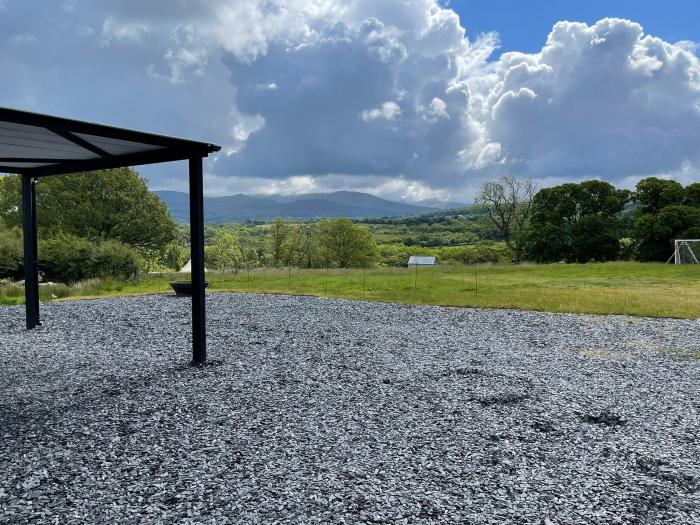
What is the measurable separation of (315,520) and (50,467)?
2171 mm

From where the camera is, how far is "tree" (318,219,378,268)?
49.3 metres

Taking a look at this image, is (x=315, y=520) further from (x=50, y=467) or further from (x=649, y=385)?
(x=649, y=385)

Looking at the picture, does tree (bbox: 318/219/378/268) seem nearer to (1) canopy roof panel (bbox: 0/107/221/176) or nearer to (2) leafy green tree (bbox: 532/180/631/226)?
(2) leafy green tree (bbox: 532/180/631/226)

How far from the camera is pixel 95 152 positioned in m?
6.36

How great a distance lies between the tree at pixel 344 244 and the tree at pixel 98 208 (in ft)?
69.7

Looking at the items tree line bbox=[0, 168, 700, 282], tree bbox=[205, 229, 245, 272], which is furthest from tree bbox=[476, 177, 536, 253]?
tree bbox=[205, 229, 245, 272]

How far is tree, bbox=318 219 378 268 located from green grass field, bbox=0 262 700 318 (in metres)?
25.0

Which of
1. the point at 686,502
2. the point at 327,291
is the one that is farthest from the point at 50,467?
the point at 327,291

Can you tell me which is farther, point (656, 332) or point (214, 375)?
point (656, 332)

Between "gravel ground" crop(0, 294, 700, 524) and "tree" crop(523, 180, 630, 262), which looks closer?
"gravel ground" crop(0, 294, 700, 524)

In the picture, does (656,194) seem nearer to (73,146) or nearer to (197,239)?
(197,239)

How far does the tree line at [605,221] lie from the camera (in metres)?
32.1

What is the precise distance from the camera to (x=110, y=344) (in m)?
7.86

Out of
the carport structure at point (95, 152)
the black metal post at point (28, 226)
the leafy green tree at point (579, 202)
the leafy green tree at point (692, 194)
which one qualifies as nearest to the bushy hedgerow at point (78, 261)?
the black metal post at point (28, 226)
